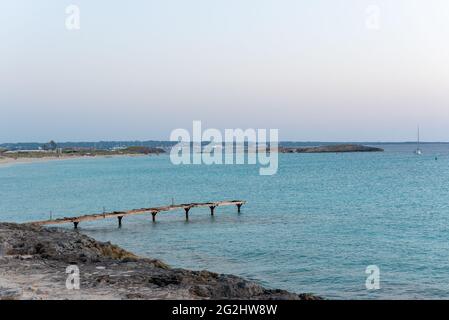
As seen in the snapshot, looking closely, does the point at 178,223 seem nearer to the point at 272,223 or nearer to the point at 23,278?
the point at 272,223

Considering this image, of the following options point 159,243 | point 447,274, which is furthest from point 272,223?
point 447,274

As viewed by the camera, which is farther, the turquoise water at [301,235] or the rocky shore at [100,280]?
the turquoise water at [301,235]

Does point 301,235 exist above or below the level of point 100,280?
below

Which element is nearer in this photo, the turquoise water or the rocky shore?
the rocky shore

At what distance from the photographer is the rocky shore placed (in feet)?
44.3

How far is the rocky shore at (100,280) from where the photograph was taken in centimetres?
1352

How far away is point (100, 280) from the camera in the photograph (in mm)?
14859

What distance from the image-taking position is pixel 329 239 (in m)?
34.9

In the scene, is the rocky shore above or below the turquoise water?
above

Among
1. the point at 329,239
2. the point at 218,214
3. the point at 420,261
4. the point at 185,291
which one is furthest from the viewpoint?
the point at 218,214

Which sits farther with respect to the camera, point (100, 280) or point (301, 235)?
point (301, 235)
